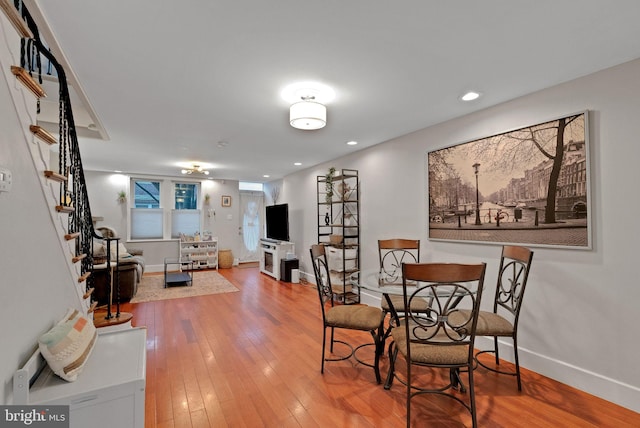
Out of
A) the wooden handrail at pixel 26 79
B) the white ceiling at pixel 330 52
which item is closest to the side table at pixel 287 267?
the white ceiling at pixel 330 52

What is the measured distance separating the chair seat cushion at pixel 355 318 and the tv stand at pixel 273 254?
3.91 m

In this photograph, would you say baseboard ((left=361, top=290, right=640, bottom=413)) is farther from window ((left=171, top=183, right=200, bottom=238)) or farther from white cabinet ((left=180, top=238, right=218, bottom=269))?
window ((left=171, top=183, right=200, bottom=238))

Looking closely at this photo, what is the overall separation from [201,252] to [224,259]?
2.01 ft

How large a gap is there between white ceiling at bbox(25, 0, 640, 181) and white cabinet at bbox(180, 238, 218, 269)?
4.76m

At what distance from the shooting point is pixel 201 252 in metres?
7.70

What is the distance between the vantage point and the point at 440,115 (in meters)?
3.12

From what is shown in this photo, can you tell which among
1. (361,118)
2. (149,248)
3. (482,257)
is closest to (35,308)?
(361,118)

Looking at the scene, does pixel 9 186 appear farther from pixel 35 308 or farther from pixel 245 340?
pixel 245 340

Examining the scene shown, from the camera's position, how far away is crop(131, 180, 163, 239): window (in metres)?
7.36

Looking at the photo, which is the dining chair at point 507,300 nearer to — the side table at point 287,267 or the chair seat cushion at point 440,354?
the chair seat cushion at point 440,354

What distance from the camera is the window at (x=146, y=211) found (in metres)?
7.36

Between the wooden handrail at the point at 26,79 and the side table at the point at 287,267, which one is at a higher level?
the wooden handrail at the point at 26,79

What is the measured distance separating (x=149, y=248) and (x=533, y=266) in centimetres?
784

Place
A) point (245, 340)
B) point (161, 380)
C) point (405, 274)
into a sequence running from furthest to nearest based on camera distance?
point (245, 340), point (161, 380), point (405, 274)
